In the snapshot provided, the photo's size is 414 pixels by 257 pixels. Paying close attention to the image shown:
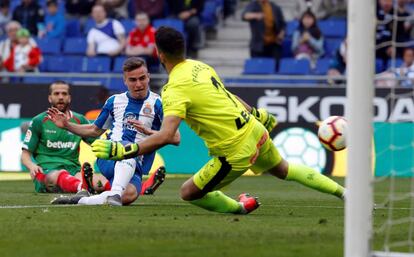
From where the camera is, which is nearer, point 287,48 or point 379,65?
point 379,65

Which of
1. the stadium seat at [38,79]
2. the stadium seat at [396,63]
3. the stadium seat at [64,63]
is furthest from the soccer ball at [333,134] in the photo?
the stadium seat at [64,63]

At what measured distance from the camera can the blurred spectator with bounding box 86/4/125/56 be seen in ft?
74.9

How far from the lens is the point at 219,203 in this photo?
10.5 metres

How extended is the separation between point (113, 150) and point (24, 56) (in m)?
13.7

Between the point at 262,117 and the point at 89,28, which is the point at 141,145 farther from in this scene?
the point at 89,28

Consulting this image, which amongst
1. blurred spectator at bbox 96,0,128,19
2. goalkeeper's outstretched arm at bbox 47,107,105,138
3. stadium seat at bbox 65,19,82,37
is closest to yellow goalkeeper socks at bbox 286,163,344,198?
goalkeeper's outstretched arm at bbox 47,107,105,138

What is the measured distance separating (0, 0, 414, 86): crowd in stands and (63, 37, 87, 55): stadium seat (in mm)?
22

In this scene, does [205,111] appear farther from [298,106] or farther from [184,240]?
[298,106]

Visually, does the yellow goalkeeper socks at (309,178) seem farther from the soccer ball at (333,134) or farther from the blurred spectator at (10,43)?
the blurred spectator at (10,43)

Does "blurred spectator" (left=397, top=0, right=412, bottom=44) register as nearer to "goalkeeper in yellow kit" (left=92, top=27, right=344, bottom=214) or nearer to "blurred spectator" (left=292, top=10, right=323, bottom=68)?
"blurred spectator" (left=292, top=10, right=323, bottom=68)

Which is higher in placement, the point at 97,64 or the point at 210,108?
the point at 210,108

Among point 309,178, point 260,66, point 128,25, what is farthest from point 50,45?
point 309,178

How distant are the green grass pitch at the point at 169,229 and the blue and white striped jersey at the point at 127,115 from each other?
0.76m

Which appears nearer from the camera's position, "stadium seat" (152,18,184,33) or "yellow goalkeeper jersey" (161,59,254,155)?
"yellow goalkeeper jersey" (161,59,254,155)
